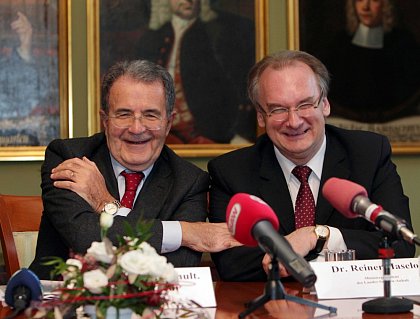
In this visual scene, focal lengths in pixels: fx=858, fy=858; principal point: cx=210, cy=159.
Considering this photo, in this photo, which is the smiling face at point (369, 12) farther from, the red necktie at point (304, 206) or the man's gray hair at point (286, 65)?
the red necktie at point (304, 206)

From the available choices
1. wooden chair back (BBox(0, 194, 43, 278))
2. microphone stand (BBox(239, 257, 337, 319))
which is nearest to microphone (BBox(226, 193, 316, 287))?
microphone stand (BBox(239, 257, 337, 319))

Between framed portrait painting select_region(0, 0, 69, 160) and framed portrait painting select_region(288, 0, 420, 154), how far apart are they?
140 centimetres

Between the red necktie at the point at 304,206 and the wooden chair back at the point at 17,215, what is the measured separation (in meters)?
1.29

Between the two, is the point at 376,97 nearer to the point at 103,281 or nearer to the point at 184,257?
the point at 184,257

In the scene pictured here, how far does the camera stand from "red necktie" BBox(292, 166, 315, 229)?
3.65 metres

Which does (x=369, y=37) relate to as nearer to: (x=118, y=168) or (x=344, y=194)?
(x=118, y=168)

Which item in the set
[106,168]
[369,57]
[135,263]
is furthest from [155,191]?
[369,57]

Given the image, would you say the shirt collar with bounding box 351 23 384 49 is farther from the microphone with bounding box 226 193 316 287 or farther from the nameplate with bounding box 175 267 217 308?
the microphone with bounding box 226 193 316 287

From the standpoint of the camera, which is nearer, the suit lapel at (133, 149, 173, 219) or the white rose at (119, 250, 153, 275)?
the white rose at (119, 250, 153, 275)

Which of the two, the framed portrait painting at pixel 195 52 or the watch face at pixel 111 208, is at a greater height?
the framed portrait painting at pixel 195 52

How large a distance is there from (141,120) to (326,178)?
0.83 meters

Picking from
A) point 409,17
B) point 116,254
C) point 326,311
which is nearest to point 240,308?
point 326,311

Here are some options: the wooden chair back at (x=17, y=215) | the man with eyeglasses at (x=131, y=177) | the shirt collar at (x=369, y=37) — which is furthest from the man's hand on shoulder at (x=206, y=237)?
the shirt collar at (x=369, y=37)

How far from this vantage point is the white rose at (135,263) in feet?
6.19
